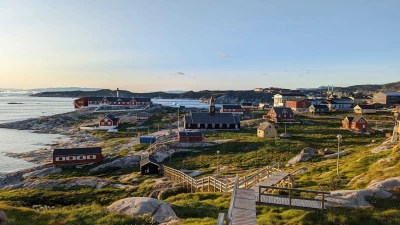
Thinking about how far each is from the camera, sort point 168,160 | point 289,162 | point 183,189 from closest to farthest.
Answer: point 183,189 < point 289,162 < point 168,160

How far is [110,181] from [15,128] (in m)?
96.2

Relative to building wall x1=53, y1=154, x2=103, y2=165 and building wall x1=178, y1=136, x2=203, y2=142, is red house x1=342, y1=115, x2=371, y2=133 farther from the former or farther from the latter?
building wall x1=53, y1=154, x2=103, y2=165

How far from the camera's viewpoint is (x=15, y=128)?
113188mm

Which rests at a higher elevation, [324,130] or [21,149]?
[324,130]

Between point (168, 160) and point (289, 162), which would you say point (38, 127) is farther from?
point (289, 162)

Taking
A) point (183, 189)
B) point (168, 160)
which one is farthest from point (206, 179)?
point (168, 160)

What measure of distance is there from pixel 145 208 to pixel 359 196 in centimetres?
1286

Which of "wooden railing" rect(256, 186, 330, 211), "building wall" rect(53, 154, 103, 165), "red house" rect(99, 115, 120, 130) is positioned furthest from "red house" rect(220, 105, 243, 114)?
"wooden railing" rect(256, 186, 330, 211)

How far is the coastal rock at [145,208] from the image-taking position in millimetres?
16219

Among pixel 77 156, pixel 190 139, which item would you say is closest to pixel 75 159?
pixel 77 156

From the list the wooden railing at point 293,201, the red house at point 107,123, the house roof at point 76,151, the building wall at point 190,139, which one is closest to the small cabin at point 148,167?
the house roof at point 76,151

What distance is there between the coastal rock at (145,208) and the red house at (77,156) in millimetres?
42030

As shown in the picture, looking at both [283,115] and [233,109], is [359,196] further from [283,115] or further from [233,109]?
[233,109]

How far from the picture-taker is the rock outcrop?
1566 centimetres
